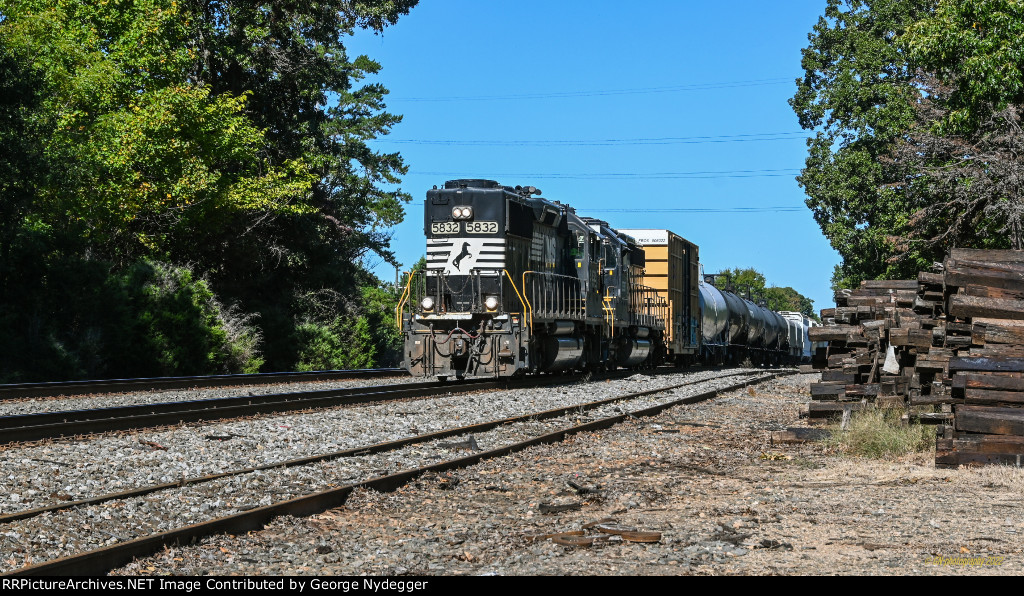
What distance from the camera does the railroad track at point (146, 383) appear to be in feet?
55.7

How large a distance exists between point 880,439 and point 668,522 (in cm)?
483

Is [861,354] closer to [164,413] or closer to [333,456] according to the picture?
[333,456]

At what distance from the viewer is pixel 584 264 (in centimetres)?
2297

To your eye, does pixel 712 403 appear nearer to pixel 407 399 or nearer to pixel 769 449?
pixel 407 399

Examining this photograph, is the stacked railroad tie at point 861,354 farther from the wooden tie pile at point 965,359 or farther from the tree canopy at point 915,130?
the tree canopy at point 915,130

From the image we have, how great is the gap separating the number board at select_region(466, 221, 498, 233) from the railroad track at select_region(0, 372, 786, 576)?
507 cm

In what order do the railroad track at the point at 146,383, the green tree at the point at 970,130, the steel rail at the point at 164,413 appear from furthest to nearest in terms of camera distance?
the green tree at the point at 970,130 < the railroad track at the point at 146,383 < the steel rail at the point at 164,413

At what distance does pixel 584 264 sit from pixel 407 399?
297 inches

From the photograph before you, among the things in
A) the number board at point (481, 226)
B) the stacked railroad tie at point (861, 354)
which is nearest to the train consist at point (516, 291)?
the number board at point (481, 226)

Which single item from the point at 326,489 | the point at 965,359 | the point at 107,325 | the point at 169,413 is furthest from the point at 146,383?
the point at 965,359

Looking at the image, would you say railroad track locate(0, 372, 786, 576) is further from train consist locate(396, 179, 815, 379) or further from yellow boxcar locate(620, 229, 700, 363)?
yellow boxcar locate(620, 229, 700, 363)

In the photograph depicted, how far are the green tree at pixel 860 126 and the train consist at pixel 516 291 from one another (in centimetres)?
1292

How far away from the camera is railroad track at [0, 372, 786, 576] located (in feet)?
17.7

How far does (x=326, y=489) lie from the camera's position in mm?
7984
